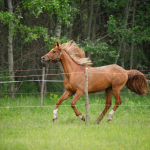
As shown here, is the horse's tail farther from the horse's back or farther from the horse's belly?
the horse's belly

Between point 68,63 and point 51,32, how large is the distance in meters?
4.90

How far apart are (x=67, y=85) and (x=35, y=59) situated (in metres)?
6.78

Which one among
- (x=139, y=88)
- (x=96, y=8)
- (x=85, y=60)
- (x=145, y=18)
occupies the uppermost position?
(x=96, y=8)

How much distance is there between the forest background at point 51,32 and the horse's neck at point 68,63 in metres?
2.59

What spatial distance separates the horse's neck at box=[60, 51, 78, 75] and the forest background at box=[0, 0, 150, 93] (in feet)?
8.48

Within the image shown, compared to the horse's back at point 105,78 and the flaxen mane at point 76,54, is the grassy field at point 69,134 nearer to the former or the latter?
the horse's back at point 105,78

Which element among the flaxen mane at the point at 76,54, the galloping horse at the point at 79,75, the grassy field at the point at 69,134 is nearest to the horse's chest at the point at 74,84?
the galloping horse at the point at 79,75

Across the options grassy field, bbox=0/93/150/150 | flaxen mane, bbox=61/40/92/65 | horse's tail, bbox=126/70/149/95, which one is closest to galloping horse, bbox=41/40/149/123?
flaxen mane, bbox=61/40/92/65

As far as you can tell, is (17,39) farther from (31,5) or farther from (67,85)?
(67,85)

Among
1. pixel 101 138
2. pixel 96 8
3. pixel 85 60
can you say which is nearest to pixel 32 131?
pixel 101 138

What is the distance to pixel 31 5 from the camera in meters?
9.88

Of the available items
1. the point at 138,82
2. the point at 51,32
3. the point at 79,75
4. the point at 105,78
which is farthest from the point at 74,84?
the point at 51,32

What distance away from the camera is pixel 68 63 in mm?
6820

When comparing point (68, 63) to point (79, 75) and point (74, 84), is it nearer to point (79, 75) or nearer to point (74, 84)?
point (79, 75)
